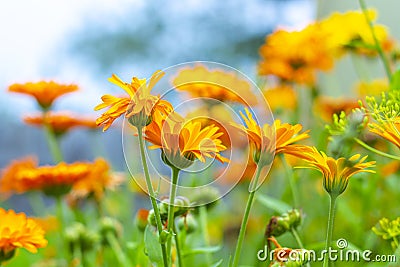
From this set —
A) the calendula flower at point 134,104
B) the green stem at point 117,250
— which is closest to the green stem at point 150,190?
the calendula flower at point 134,104

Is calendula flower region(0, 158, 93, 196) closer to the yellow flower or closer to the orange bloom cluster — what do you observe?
the orange bloom cluster

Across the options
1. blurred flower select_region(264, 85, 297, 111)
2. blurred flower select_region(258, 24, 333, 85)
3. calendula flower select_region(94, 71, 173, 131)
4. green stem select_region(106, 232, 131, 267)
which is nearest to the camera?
calendula flower select_region(94, 71, 173, 131)

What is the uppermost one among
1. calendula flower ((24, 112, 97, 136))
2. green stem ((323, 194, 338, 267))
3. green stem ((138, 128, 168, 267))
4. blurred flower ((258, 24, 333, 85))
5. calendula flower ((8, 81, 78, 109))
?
blurred flower ((258, 24, 333, 85))

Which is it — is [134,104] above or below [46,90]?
below

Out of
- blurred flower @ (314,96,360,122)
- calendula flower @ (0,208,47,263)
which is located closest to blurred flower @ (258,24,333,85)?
blurred flower @ (314,96,360,122)

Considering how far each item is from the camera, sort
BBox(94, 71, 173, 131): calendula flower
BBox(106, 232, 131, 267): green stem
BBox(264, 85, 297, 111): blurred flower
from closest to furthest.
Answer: BBox(94, 71, 173, 131): calendula flower < BBox(106, 232, 131, 267): green stem < BBox(264, 85, 297, 111): blurred flower

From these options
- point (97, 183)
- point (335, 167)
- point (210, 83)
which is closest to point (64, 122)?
point (97, 183)

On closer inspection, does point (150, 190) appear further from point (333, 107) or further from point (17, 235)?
point (333, 107)
